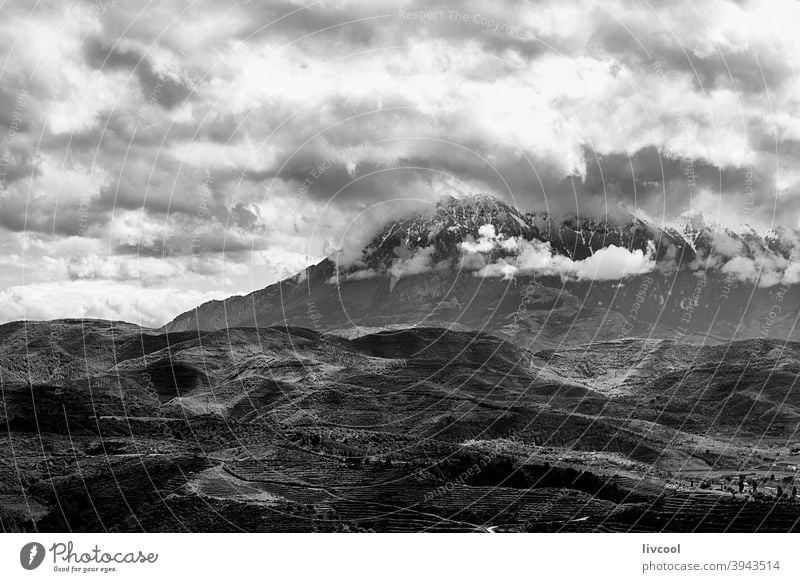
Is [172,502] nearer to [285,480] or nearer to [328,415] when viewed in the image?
[285,480]

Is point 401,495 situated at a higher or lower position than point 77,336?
lower

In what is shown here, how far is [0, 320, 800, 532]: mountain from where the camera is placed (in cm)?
3041

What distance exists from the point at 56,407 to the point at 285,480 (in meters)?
28.2

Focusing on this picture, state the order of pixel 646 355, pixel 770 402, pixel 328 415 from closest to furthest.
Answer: pixel 328 415
pixel 770 402
pixel 646 355

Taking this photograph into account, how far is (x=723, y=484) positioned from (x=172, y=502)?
1201 inches

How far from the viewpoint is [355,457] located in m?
43.1

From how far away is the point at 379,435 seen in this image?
58.2 m

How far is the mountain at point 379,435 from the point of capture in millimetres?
30406

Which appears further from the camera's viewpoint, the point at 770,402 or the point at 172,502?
the point at 770,402

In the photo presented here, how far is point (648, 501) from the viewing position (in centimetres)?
3459
